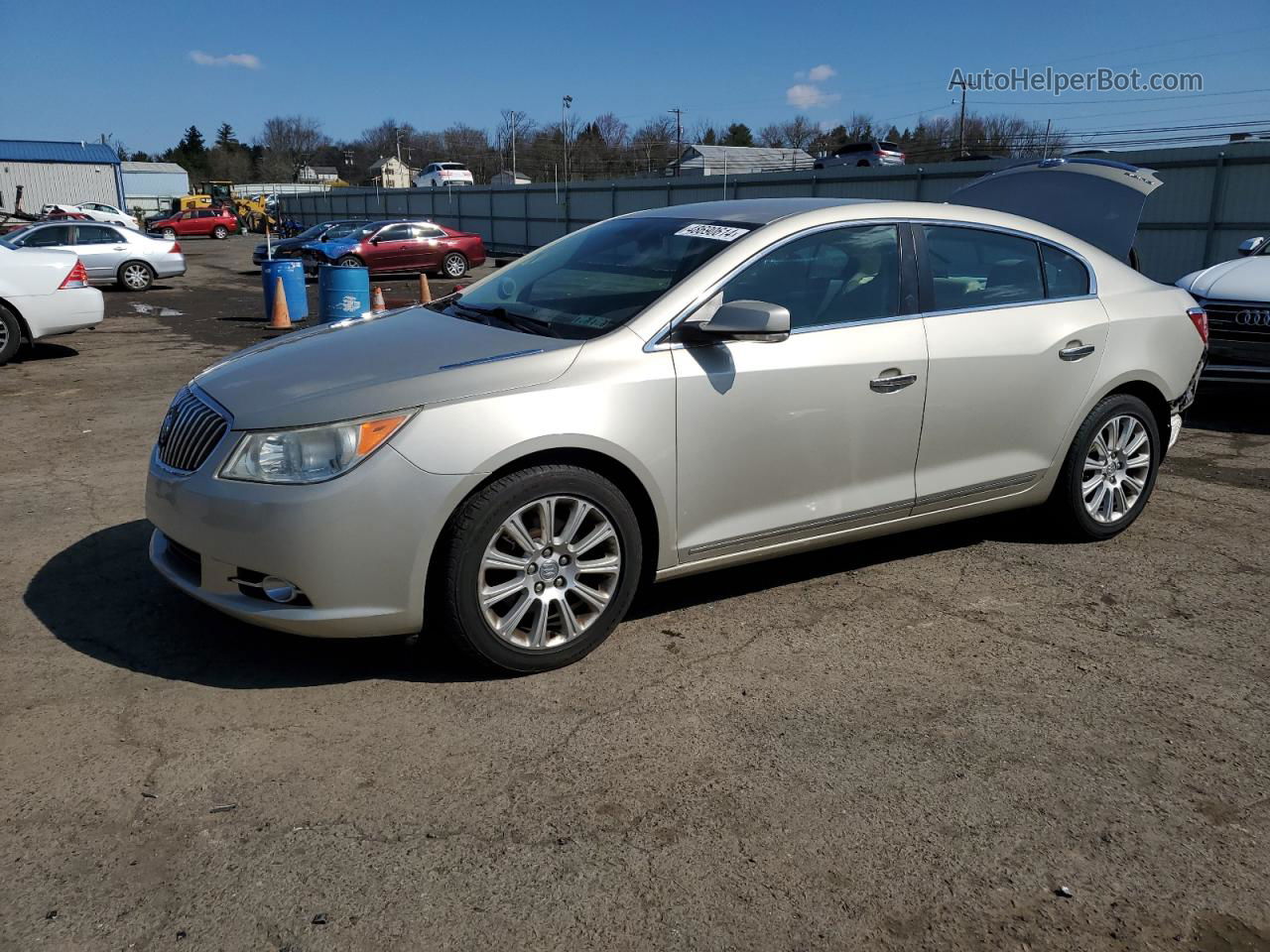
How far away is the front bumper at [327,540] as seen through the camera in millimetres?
3234

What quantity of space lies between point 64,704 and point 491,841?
1703mm

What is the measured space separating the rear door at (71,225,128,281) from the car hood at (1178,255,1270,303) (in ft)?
64.2

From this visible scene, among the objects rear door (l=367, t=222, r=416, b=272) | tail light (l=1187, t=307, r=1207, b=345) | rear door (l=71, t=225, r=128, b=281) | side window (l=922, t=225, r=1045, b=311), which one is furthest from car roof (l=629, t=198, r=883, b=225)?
rear door (l=367, t=222, r=416, b=272)

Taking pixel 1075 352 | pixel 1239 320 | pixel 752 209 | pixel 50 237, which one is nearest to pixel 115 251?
pixel 50 237

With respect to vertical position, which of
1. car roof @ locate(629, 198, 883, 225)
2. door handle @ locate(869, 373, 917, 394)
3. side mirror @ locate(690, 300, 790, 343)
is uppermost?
car roof @ locate(629, 198, 883, 225)

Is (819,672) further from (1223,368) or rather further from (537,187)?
(537,187)

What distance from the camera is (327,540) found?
3.24m

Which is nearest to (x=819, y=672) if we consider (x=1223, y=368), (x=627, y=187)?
(x=1223, y=368)

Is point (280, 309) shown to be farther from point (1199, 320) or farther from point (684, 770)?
point (684, 770)

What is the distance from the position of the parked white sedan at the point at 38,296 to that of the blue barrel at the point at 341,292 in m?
2.55

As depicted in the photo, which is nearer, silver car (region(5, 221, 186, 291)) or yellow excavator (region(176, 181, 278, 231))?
silver car (region(5, 221, 186, 291))

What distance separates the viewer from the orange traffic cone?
1445cm

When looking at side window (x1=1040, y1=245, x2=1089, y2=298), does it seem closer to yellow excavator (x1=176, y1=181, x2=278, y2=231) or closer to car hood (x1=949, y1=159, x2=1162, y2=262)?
car hood (x1=949, y1=159, x2=1162, y2=262)

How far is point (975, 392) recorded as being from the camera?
174 inches
